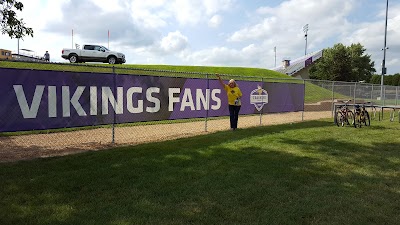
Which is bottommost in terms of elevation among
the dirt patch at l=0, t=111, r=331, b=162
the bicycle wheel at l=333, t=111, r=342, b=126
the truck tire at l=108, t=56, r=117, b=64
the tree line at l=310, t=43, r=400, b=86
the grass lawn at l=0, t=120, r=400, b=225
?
the grass lawn at l=0, t=120, r=400, b=225

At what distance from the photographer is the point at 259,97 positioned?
13.9m

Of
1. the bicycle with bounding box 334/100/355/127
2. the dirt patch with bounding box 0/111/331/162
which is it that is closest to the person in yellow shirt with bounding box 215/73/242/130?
the dirt patch with bounding box 0/111/331/162

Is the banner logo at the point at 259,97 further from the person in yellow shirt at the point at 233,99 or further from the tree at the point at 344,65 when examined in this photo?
the tree at the point at 344,65

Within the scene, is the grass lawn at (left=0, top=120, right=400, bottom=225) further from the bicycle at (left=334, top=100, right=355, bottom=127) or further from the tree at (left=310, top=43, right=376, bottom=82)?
the tree at (left=310, top=43, right=376, bottom=82)

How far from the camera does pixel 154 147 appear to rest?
8125 mm

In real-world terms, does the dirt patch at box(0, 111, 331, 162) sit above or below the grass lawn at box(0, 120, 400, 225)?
above

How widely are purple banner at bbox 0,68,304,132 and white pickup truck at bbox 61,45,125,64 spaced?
17.2 metres

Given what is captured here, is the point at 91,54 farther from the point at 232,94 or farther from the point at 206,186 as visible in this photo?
the point at 206,186

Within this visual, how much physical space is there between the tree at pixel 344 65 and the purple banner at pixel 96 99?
52.9 meters

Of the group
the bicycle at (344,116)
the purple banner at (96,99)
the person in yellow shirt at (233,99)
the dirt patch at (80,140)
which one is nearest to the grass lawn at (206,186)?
the dirt patch at (80,140)

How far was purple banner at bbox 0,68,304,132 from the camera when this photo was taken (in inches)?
280

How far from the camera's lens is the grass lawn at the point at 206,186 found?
4.01 m

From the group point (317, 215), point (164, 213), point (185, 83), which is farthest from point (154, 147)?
point (317, 215)

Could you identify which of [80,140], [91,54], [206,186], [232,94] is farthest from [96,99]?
[91,54]
